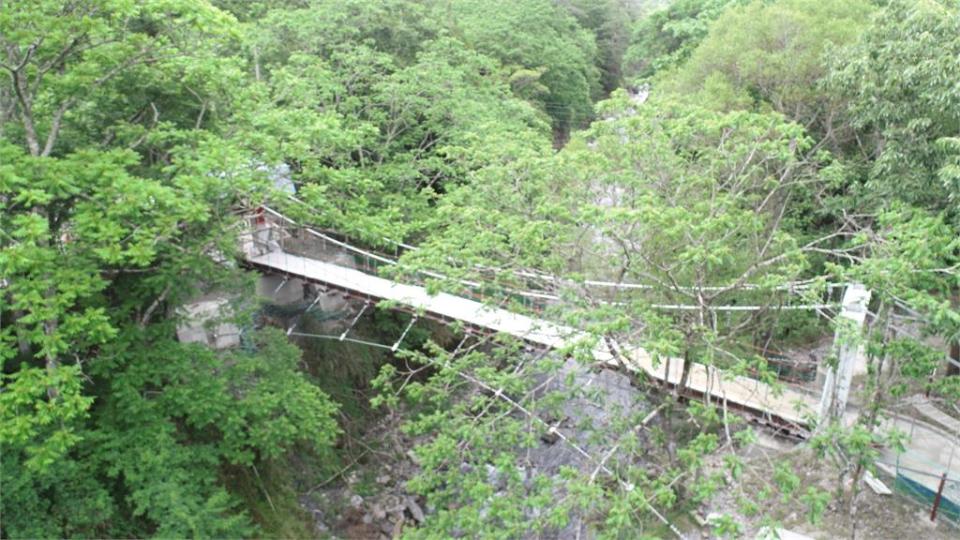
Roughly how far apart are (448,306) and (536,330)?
2951 mm

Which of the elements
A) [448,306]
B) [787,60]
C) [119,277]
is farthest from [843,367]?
[119,277]

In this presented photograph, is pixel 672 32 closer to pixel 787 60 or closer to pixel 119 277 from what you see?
pixel 787 60

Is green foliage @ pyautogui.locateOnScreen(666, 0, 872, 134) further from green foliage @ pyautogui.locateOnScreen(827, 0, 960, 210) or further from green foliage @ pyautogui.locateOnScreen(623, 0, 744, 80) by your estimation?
green foliage @ pyautogui.locateOnScreen(623, 0, 744, 80)

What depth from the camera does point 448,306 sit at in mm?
10492

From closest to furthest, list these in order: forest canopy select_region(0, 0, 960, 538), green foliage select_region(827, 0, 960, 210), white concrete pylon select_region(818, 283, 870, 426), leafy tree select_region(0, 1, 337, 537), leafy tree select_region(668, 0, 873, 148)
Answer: leafy tree select_region(0, 1, 337, 537) → forest canopy select_region(0, 0, 960, 538) → white concrete pylon select_region(818, 283, 870, 426) → green foliage select_region(827, 0, 960, 210) → leafy tree select_region(668, 0, 873, 148)

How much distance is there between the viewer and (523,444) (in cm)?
699

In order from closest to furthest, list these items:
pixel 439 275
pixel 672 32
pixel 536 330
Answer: pixel 536 330 → pixel 439 275 → pixel 672 32

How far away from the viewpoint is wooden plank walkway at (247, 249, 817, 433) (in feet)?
26.2

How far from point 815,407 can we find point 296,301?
853 centimetres

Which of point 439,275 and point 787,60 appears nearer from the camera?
point 439,275

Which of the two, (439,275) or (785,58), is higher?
(785,58)

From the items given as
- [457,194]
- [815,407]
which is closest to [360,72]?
[457,194]

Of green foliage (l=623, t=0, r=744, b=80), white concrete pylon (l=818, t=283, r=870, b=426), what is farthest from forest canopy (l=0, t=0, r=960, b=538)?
green foliage (l=623, t=0, r=744, b=80)

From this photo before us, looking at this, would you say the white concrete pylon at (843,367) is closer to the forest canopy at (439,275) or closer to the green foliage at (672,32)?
the forest canopy at (439,275)
